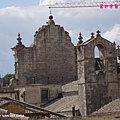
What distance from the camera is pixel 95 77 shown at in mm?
67500

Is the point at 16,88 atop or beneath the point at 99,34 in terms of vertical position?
beneath

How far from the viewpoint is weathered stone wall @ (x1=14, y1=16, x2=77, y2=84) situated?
8388cm

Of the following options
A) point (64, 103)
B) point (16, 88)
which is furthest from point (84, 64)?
point (16, 88)

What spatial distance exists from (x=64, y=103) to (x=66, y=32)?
50.1ft

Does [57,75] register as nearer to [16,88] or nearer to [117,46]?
[16,88]

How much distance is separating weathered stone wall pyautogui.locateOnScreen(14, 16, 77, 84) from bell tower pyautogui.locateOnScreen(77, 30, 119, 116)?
1558cm

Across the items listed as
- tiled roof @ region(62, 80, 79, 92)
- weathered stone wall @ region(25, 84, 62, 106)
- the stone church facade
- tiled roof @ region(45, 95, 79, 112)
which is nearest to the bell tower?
the stone church facade

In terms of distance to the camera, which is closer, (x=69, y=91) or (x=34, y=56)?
(x=69, y=91)

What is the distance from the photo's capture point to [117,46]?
70.1m

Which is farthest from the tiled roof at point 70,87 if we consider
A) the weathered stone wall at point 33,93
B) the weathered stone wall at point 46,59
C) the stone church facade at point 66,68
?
the weathered stone wall at point 46,59

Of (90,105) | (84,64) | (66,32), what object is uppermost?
(66,32)

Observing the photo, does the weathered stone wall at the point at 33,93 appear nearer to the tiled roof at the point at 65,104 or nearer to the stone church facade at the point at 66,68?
the stone church facade at the point at 66,68

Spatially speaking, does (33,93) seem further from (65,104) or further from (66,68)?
(66,68)

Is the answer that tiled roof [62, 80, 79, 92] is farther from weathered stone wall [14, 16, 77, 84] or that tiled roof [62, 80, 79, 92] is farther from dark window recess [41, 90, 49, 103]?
weathered stone wall [14, 16, 77, 84]
